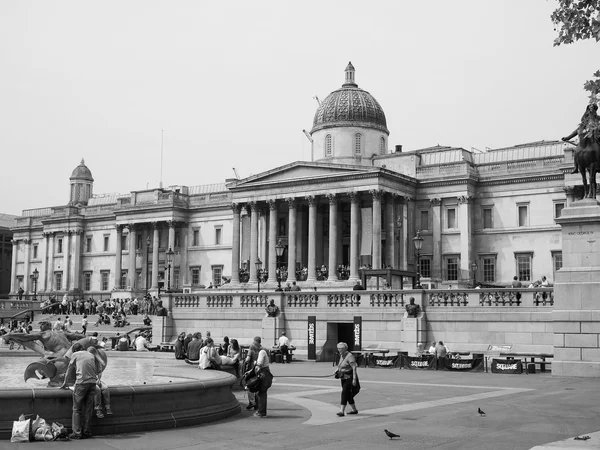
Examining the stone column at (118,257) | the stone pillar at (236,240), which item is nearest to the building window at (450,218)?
the stone pillar at (236,240)

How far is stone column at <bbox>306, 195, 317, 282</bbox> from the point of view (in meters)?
72.0

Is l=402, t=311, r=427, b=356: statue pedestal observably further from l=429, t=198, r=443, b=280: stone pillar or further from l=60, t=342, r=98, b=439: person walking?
l=429, t=198, r=443, b=280: stone pillar

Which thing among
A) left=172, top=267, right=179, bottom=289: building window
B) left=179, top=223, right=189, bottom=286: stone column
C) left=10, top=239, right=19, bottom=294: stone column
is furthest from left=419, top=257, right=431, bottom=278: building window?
left=10, top=239, right=19, bottom=294: stone column

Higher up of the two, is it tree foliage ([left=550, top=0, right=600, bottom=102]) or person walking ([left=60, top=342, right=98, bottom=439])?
tree foliage ([left=550, top=0, right=600, bottom=102])

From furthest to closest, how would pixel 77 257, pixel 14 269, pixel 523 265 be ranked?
pixel 14 269, pixel 77 257, pixel 523 265

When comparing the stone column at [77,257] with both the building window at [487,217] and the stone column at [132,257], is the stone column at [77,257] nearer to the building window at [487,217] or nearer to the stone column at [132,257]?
the stone column at [132,257]

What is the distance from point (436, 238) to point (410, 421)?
185 feet

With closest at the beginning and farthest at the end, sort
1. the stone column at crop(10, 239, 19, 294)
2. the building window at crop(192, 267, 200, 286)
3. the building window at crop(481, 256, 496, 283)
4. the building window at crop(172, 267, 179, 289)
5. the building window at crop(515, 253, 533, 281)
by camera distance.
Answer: the building window at crop(515, 253, 533, 281)
the building window at crop(481, 256, 496, 283)
the building window at crop(172, 267, 179, 289)
the building window at crop(192, 267, 200, 286)
the stone column at crop(10, 239, 19, 294)

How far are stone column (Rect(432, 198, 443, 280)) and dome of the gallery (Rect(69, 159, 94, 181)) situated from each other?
53.9 meters

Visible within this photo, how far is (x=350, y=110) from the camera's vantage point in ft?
261

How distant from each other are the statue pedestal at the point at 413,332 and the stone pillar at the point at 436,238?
33.4m

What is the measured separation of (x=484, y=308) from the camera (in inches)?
1521

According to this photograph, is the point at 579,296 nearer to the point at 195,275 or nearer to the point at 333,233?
the point at 333,233

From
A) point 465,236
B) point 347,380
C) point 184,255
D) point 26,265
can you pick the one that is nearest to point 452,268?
point 465,236
